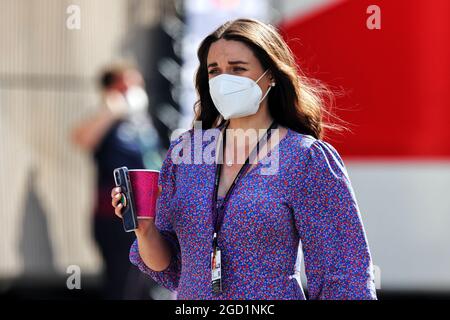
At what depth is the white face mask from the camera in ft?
9.51

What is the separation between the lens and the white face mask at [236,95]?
2.90 metres

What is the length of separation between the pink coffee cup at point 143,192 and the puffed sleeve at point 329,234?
1.32 feet

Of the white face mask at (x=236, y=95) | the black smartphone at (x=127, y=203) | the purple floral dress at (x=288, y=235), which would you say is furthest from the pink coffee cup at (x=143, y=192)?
the white face mask at (x=236, y=95)

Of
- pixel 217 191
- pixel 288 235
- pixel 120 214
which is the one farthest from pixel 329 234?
pixel 120 214

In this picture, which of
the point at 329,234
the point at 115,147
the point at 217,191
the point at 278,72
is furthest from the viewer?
the point at 115,147

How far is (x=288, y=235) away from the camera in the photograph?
2787mm

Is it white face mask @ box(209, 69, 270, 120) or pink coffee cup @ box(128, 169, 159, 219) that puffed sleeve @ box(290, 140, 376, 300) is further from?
pink coffee cup @ box(128, 169, 159, 219)

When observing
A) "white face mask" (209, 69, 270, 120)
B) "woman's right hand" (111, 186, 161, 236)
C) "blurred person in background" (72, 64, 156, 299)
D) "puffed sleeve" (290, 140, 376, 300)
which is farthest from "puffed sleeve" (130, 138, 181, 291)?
"blurred person in background" (72, 64, 156, 299)

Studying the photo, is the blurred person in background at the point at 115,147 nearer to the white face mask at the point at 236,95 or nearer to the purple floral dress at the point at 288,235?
the white face mask at the point at 236,95

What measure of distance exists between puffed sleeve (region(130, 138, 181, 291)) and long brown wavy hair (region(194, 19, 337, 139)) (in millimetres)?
202

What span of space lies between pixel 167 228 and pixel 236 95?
45 cm

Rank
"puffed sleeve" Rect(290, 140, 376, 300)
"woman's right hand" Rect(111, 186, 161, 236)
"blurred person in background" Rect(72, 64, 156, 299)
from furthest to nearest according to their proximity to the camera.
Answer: "blurred person in background" Rect(72, 64, 156, 299)
"woman's right hand" Rect(111, 186, 161, 236)
"puffed sleeve" Rect(290, 140, 376, 300)

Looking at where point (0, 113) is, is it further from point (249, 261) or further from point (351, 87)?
point (249, 261)

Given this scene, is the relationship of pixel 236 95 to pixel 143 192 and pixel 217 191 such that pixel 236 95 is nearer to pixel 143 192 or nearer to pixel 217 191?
pixel 217 191
